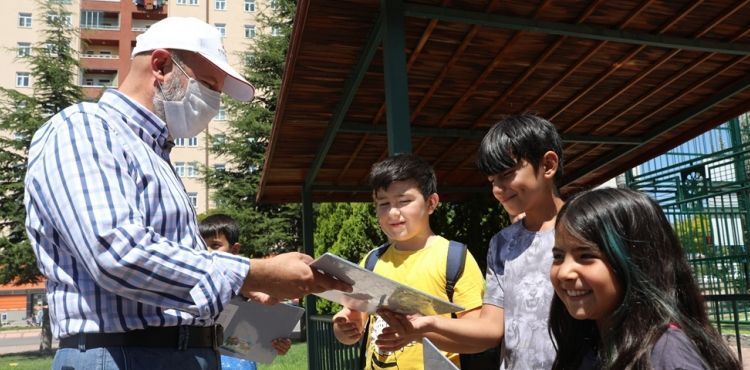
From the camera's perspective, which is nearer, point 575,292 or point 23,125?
point 575,292

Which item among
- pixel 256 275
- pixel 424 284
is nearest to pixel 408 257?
pixel 424 284

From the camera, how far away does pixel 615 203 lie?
1.65 meters

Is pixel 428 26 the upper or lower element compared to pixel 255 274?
upper

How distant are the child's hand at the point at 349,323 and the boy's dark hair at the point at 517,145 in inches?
35.8

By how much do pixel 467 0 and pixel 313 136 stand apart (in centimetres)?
333

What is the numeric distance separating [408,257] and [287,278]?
3.45ft

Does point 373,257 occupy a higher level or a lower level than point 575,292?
higher

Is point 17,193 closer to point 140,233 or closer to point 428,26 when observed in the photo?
point 428,26

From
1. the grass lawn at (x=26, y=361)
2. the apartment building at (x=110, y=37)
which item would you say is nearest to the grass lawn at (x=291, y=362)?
the grass lawn at (x=26, y=361)

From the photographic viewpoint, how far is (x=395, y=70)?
169 inches

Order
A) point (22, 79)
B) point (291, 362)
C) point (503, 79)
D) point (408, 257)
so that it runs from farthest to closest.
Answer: point (22, 79), point (291, 362), point (503, 79), point (408, 257)

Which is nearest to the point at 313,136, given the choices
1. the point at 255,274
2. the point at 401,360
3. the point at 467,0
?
the point at 467,0

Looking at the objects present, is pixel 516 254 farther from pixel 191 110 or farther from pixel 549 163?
pixel 191 110

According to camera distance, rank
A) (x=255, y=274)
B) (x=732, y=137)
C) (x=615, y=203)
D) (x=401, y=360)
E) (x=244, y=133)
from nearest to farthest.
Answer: (x=615, y=203) → (x=255, y=274) → (x=401, y=360) → (x=732, y=137) → (x=244, y=133)
